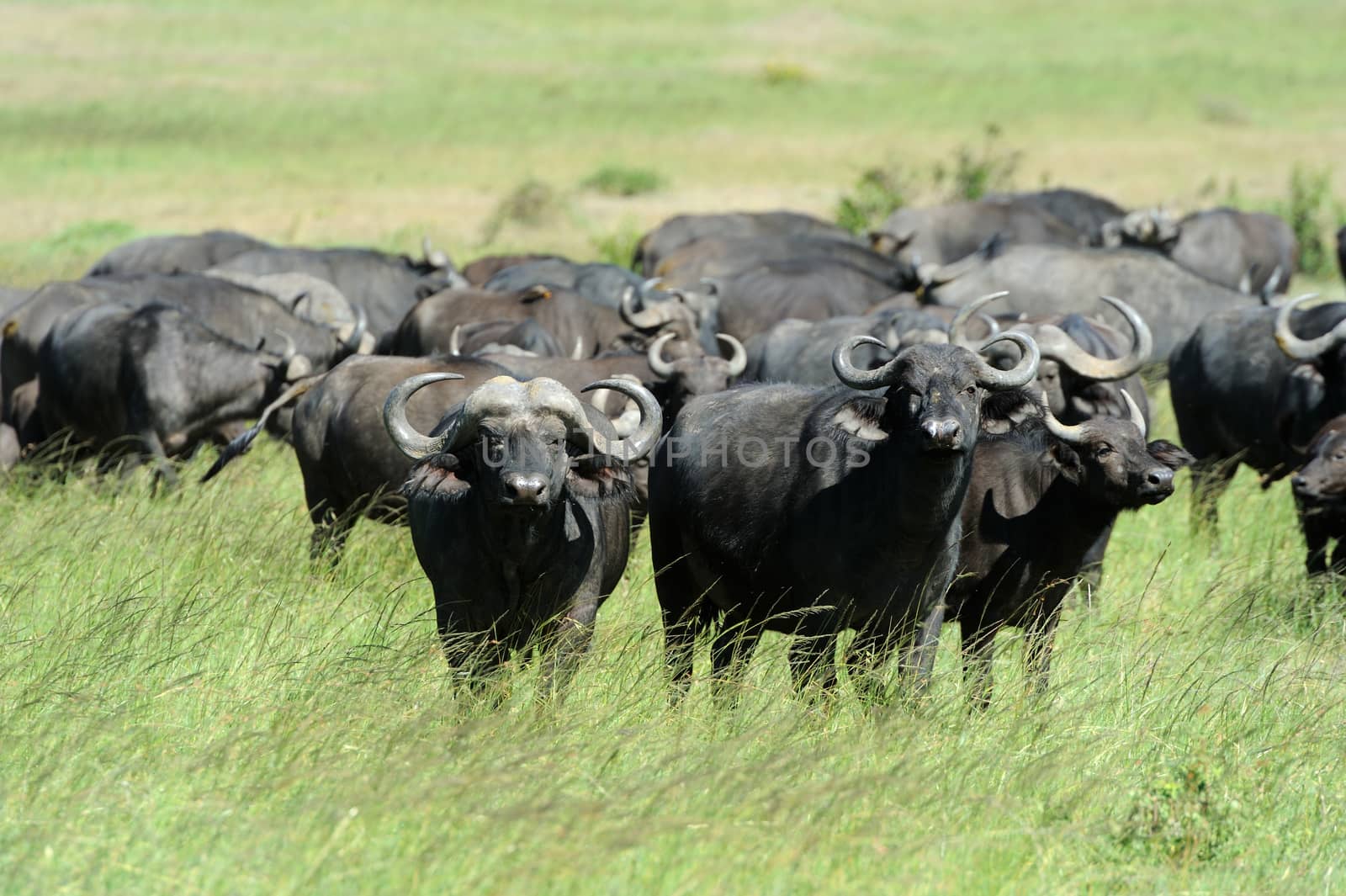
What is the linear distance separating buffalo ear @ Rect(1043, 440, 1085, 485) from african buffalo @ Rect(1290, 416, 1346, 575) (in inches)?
63.7

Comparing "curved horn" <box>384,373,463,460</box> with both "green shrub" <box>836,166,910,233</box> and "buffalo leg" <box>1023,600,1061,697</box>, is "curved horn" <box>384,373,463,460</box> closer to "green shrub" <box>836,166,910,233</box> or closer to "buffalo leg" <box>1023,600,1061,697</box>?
"buffalo leg" <box>1023,600,1061,697</box>

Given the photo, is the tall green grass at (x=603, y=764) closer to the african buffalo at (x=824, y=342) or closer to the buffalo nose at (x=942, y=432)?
the buffalo nose at (x=942, y=432)

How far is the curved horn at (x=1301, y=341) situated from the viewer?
9.28 meters

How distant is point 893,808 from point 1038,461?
2.51 meters

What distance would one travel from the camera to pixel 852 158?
46.8 m

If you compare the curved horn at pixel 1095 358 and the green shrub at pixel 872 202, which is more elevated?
the curved horn at pixel 1095 358

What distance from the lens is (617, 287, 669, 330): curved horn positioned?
12.8 meters

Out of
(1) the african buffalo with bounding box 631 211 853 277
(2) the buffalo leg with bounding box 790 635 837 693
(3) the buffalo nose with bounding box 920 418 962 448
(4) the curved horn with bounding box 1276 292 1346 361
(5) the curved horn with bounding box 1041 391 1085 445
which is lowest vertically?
(1) the african buffalo with bounding box 631 211 853 277

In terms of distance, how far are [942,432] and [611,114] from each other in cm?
5205

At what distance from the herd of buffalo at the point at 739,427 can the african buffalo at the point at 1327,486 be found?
0.02 metres

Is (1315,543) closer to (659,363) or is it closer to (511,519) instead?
(659,363)

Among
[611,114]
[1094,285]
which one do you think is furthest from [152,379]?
[611,114]

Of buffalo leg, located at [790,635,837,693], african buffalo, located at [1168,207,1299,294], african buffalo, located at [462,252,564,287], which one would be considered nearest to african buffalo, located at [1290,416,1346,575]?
buffalo leg, located at [790,635,837,693]

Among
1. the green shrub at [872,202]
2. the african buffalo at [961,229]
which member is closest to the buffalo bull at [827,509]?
the african buffalo at [961,229]
